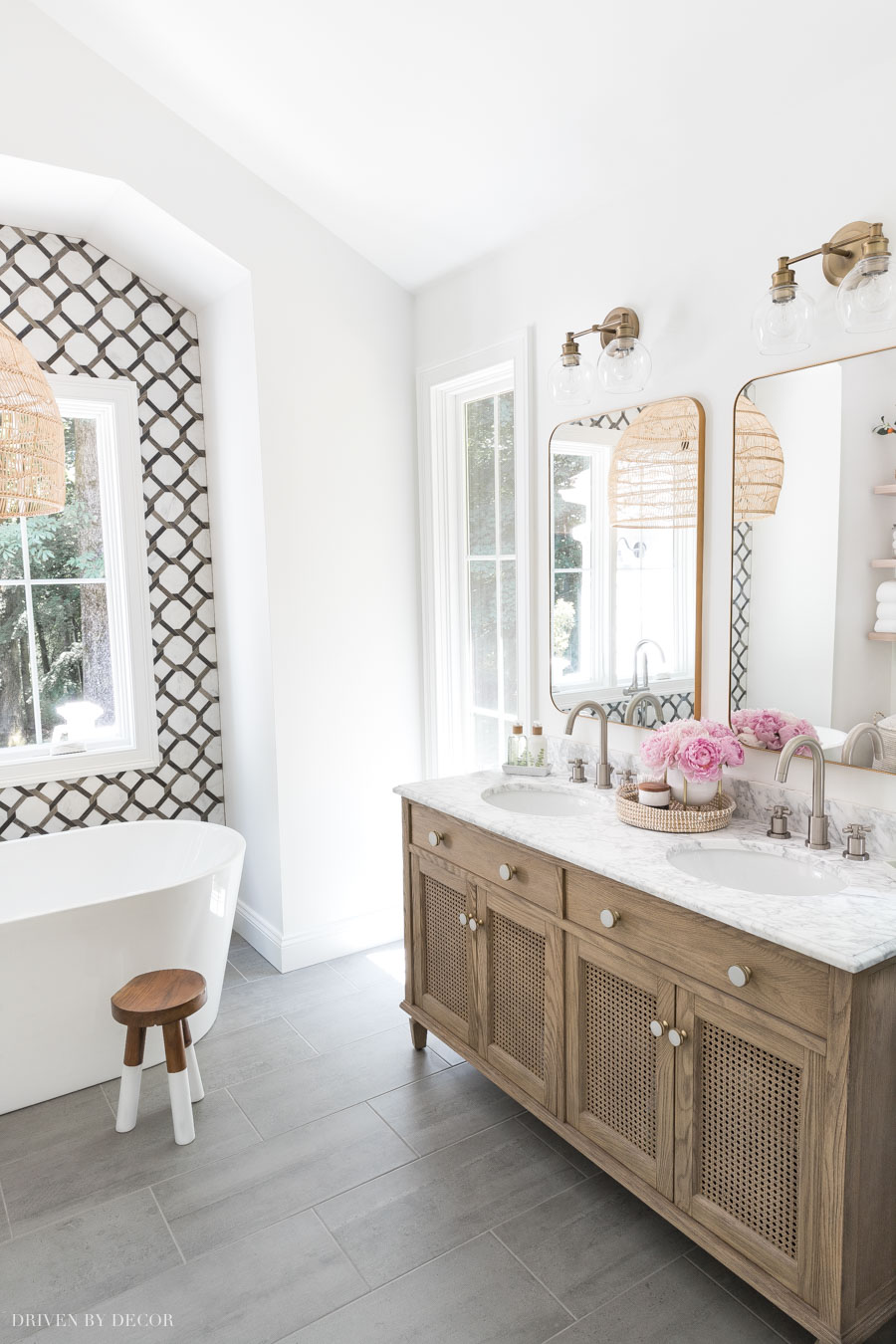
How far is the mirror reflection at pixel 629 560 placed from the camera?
8.00ft

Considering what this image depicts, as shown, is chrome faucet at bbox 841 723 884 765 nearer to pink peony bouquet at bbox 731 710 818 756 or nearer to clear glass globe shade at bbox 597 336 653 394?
pink peony bouquet at bbox 731 710 818 756

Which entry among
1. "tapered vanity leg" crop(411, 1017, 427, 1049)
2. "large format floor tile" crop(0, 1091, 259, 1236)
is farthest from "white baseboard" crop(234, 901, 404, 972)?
"large format floor tile" crop(0, 1091, 259, 1236)

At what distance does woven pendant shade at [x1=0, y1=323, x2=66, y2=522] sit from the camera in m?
2.22


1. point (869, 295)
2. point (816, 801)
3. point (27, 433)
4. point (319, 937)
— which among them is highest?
point (869, 295)

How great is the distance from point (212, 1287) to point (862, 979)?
4.87ft

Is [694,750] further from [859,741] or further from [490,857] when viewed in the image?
[490,857]

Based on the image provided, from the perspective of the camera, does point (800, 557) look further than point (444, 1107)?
No

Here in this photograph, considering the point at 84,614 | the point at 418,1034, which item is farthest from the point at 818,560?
the point at 84,614

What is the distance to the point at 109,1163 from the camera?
2314 millimetres

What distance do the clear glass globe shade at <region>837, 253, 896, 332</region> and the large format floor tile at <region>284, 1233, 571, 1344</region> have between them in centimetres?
207

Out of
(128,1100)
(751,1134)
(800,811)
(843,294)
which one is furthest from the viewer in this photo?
(128,1100)

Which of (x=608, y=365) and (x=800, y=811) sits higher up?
(x=608, y=365)

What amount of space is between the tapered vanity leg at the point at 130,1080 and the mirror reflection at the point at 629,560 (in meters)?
1.59

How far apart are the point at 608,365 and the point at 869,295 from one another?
784mm
